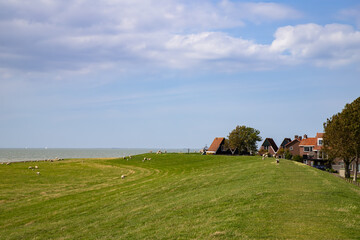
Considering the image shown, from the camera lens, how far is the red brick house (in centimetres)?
9744

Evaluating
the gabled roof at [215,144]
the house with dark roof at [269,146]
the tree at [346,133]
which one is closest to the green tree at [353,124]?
the tree at [346,133]

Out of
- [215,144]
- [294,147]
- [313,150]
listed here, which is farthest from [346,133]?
[215,144]

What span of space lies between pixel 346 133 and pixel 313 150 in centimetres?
4451

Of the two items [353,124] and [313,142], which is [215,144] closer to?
[313,142]

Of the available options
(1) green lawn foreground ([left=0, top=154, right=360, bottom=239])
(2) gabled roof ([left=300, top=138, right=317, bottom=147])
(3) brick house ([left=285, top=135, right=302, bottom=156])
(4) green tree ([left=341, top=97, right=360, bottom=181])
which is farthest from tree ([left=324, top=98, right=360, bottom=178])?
(3) brick house ([left=285, top=135, right=302, bottom=156])

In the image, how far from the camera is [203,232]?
1496 cm

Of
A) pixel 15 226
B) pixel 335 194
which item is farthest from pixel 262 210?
pixel 15 226

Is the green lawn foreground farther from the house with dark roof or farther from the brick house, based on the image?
the house with dark roof

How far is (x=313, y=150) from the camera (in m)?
101

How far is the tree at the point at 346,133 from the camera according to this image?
56938 mm

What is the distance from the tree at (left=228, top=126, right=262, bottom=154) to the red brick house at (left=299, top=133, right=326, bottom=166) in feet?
46.4

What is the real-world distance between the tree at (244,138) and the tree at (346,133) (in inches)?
1607

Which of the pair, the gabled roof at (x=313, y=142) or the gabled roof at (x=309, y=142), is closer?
the gabled roof at (x=313, y=142)

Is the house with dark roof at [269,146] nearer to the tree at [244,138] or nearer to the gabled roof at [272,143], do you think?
the gabled roof at [272,143]
